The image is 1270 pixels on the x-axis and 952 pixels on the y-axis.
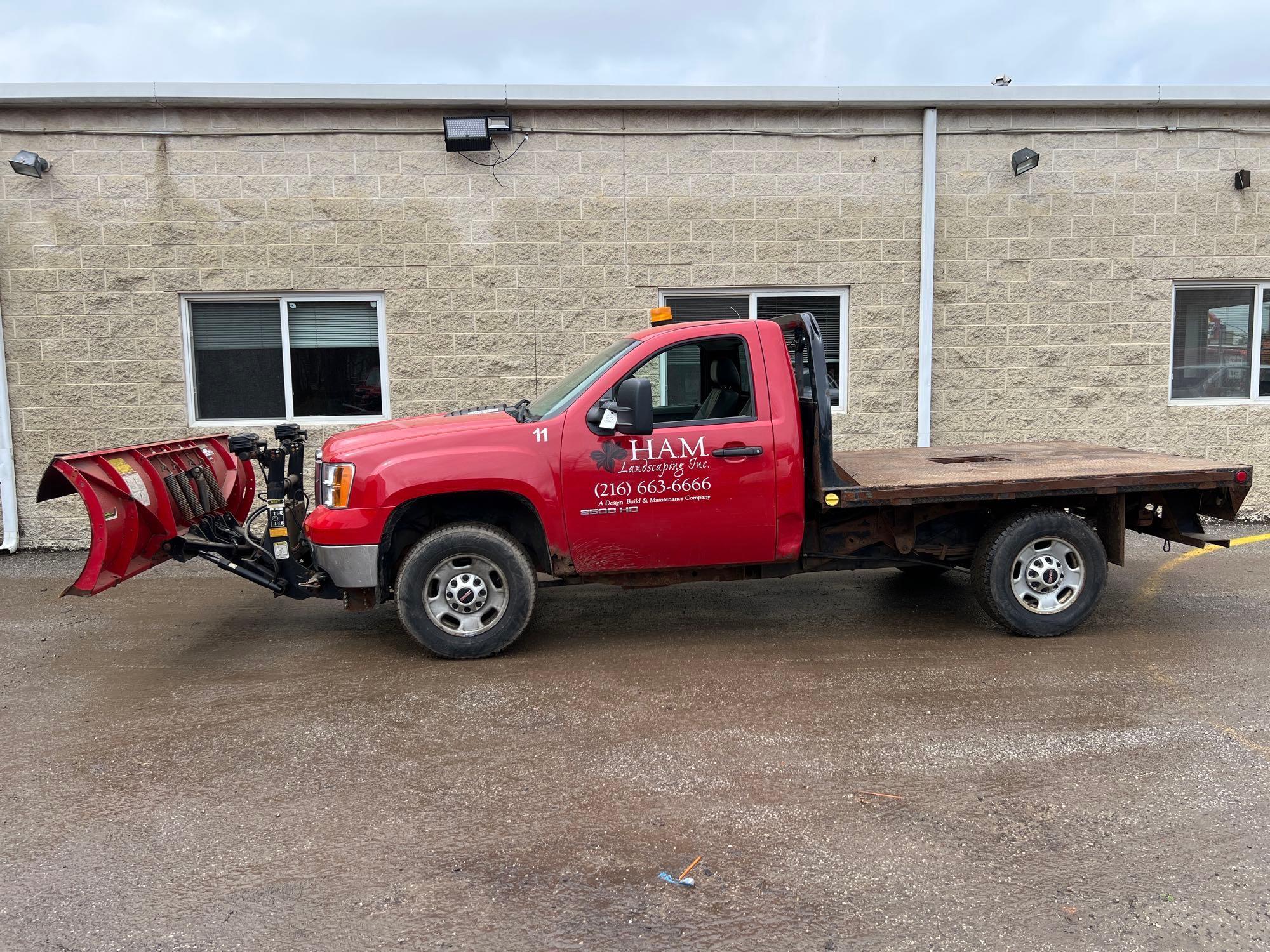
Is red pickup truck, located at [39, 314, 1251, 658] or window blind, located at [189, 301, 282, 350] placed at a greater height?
window blind, located at [189, 301, 282, 350]

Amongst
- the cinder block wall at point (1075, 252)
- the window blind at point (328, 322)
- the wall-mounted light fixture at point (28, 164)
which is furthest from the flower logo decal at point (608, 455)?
the wall-mounted light fixture at point (28, 164)

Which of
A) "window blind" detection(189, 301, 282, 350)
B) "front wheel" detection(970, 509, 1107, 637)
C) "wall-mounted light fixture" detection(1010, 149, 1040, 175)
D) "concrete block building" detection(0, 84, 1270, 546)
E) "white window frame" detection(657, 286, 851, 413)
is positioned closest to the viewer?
"front wheel" detection(970, 509, 1107, 637)

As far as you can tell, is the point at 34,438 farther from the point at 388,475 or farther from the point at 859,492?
the point at 859,492

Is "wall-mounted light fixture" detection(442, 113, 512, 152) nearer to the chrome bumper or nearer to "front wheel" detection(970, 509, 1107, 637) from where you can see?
the chrome bumper

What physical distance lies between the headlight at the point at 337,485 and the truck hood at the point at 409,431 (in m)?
0.06

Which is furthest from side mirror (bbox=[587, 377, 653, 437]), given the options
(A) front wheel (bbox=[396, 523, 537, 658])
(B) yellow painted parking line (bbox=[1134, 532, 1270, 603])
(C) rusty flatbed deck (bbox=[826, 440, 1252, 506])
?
(B) yellow painted parking line (bbox=[1134, 532, 1270, 603])

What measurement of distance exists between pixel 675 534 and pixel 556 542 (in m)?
0.74

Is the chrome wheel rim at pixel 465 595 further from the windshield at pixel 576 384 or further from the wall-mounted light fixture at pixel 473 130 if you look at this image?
the wall-mounted light fixture at pixel 473 130

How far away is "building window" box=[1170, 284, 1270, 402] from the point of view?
982 cm

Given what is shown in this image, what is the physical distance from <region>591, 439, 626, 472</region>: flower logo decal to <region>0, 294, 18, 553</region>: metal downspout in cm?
685

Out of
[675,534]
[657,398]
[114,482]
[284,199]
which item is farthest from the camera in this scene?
[284,199]

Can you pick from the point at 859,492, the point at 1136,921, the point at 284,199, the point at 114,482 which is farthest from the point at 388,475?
the point at 284,199

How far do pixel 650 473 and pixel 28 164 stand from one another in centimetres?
709

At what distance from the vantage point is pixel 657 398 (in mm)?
6309
